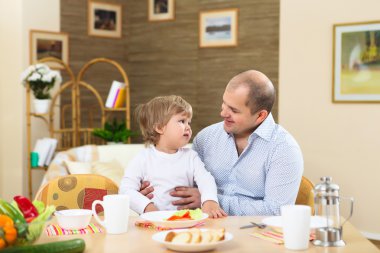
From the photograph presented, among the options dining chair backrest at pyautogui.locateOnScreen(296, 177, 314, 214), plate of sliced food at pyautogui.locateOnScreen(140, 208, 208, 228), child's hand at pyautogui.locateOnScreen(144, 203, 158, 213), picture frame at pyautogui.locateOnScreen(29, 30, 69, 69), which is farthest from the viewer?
picture frame at pyautogui.locateOnScreen(29, 30, 69, 69)

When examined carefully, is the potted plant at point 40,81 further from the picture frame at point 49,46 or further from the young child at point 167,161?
the young child at point 167,161

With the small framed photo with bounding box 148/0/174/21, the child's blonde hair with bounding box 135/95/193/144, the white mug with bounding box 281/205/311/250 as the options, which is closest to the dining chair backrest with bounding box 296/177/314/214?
the child's blonde hair with bounding box 135/95/193/144

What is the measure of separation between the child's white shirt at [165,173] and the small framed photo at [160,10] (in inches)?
174

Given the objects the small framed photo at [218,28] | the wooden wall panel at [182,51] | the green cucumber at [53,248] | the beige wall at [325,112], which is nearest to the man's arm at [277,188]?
the green cucumber at [53,248]

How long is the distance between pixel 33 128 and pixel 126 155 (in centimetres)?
124

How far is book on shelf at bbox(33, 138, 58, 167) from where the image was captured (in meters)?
5.70

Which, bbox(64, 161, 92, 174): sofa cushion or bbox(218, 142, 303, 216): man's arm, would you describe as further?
bbox(64, 161, 92, 174): sofa cushion

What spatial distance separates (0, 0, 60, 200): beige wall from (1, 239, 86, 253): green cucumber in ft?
14.2

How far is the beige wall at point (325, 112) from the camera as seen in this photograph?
5488mm

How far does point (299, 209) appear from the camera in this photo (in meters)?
1.84

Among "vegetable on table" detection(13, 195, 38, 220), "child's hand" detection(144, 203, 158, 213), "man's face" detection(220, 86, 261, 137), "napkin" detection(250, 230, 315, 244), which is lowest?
"child's hand" detection(144, 203, 158, 213)

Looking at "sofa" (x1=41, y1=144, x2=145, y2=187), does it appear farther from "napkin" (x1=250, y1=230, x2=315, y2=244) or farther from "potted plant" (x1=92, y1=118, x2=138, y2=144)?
"napkin" (x1=250, y1=230, x2=315, y2=244)

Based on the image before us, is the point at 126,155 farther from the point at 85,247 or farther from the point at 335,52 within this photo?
the point at 85,247

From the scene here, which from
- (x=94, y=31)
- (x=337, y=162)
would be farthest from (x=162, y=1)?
(x=337, y=162)
